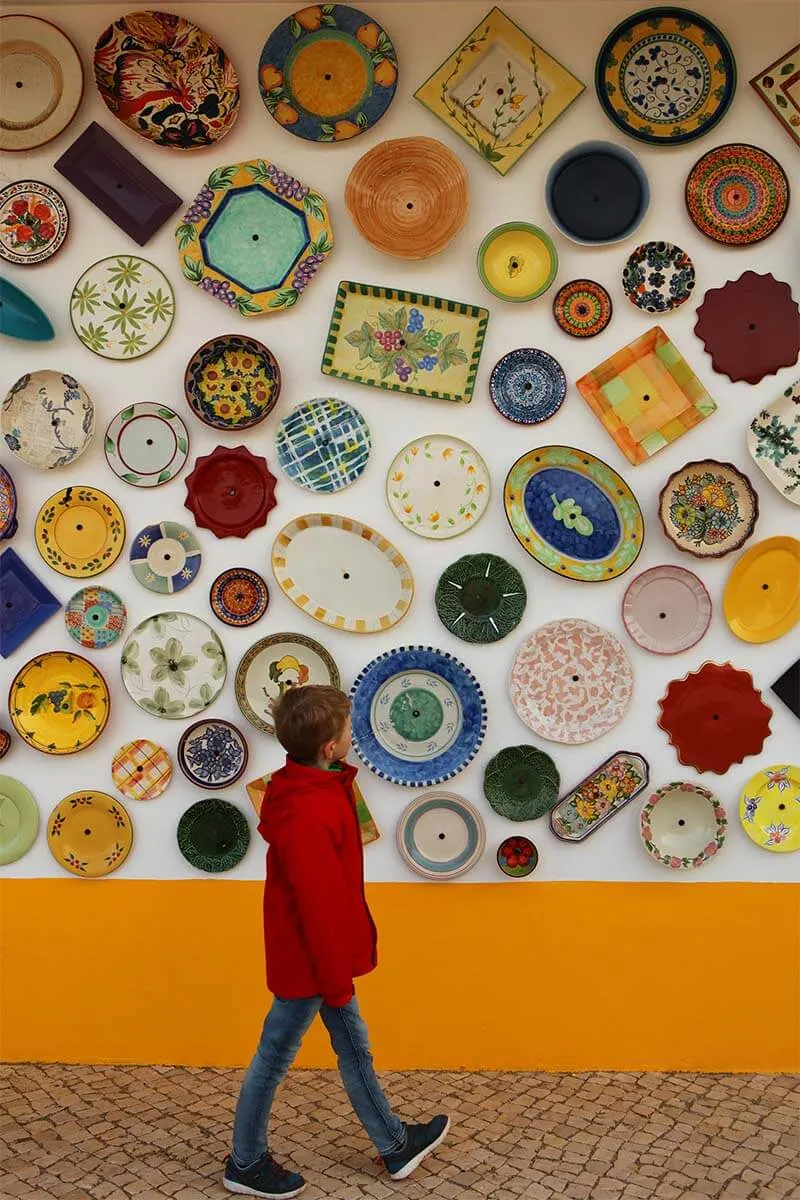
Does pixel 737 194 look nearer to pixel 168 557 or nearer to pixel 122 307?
pixel 122 307

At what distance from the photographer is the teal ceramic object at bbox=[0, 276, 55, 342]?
2.46m

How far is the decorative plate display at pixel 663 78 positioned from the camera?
2.32 meters

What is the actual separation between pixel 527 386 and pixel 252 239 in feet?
2.39

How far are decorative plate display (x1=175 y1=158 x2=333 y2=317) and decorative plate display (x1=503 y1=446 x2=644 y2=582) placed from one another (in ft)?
2.27

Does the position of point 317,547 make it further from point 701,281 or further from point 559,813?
point 701,281

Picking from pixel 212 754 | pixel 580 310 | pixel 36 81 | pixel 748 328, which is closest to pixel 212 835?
pixel 212 754

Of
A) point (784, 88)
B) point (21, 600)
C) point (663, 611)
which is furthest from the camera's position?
point (21, 600)

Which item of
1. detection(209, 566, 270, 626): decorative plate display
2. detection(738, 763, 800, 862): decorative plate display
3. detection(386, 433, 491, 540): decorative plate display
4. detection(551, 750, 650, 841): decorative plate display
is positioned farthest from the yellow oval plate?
detection(209, 566, 270, 626): decorative plate display

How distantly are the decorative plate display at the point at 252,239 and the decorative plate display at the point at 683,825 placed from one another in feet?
4.80

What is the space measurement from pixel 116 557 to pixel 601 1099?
169 cm

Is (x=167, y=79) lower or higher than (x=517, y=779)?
higher

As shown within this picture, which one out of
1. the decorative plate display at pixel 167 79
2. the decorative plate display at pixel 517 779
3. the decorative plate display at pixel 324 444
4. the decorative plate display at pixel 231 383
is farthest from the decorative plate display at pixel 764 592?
the decorative plate display at pixel 167 79

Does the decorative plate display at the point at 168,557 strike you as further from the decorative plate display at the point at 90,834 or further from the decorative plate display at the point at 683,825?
the decorative plate display at the point at 683,825

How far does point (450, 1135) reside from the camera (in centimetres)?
221
